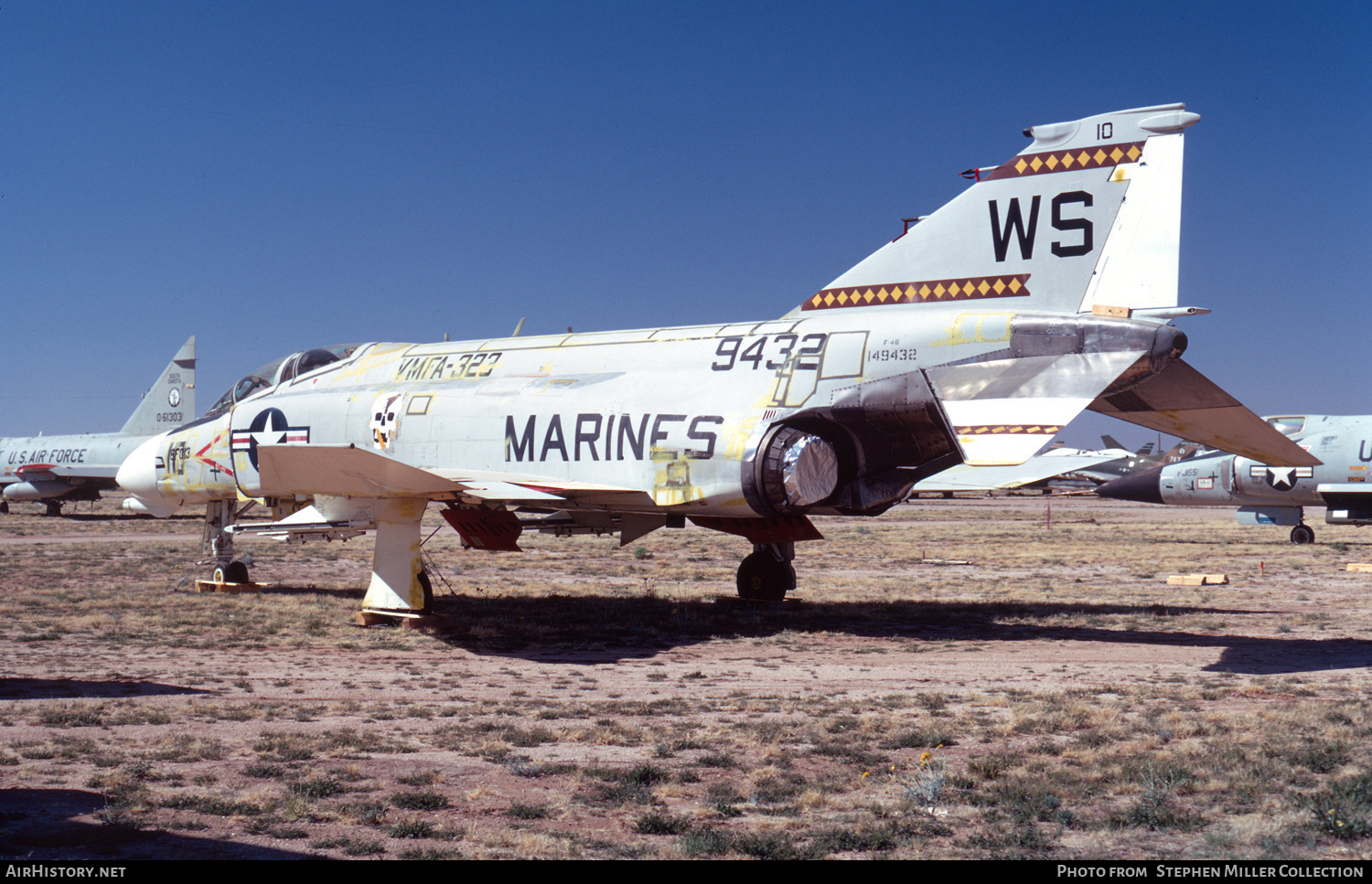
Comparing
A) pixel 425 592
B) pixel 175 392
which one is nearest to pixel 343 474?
pixel 425 592

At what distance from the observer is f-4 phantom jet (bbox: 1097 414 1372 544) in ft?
80.6

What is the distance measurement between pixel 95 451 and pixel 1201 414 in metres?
41.7

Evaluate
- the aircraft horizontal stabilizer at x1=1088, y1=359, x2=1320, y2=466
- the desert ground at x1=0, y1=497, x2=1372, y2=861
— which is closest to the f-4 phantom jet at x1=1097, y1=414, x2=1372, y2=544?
the desert ground at x1=0, y1=497, x2=1372, y2=861

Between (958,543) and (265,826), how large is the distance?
2547cm

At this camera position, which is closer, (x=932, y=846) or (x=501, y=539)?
(x=932, y=846)

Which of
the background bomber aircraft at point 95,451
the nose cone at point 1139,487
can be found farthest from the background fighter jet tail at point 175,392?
the nose cone at point 1139,487

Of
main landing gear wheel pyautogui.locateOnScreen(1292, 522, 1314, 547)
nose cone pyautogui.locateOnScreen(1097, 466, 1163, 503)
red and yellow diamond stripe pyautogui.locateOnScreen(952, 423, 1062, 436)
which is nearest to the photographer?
red and yellow diamond stripe pyautogui.locateOnScreen(952, 423, 1062, 436)

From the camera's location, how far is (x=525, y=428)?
12.5 m

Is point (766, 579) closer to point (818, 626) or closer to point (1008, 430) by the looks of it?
point (818, 626)

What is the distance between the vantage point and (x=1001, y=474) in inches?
363

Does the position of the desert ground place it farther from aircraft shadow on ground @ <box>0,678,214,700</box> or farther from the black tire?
the black tire

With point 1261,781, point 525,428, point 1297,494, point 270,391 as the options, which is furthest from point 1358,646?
point 1297,494

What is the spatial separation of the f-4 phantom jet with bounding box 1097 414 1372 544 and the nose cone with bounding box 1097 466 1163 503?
0.02 metres

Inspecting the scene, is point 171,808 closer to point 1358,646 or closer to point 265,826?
point 265,826
